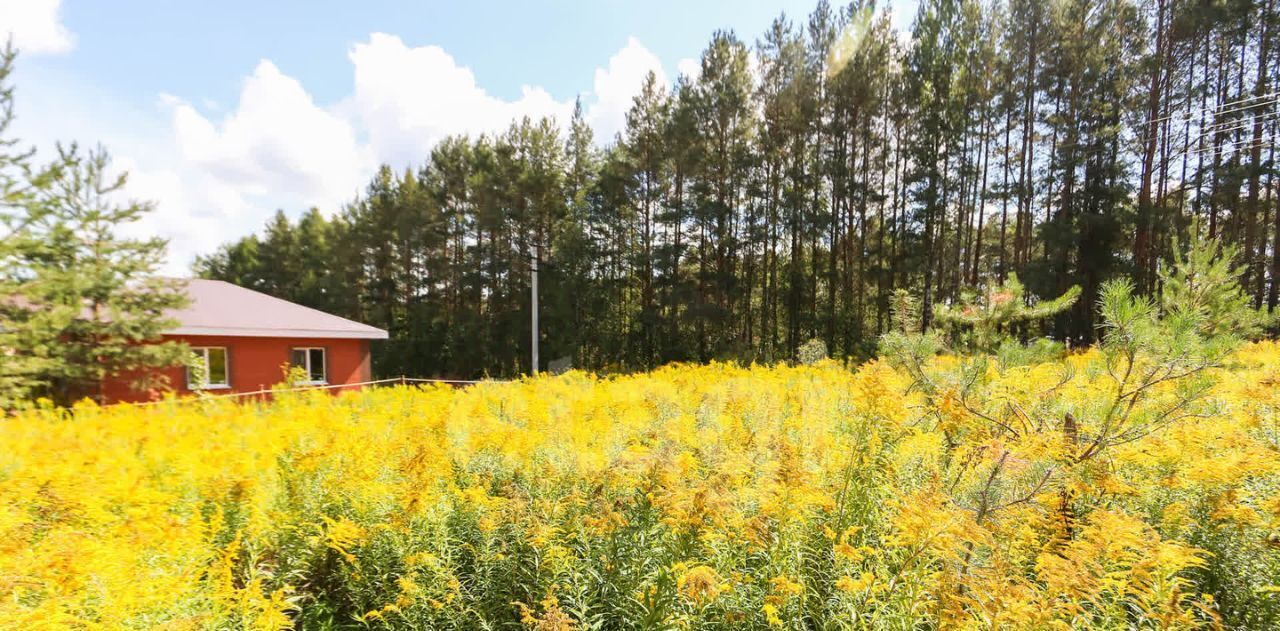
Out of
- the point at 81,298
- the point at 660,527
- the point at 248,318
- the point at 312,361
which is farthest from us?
the point at 312,361

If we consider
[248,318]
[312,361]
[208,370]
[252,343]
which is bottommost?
[312,361]

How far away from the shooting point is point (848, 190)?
21344 mm

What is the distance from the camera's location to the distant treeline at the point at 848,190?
16828mm

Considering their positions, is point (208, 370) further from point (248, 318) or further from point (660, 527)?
point (660, 527)

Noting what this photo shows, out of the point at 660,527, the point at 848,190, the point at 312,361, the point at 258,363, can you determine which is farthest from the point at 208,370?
the point at 848,190

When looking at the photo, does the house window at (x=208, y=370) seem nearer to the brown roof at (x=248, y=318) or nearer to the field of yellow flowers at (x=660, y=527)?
the brown roof at (x=248, y=318)

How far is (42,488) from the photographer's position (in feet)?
9.91

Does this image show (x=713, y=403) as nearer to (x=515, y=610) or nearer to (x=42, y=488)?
(x=515, y=610)

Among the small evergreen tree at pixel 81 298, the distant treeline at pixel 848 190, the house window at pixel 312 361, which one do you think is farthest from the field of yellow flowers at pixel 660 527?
the distant treeline at pixel 848 190

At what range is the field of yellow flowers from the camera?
2.04 metres

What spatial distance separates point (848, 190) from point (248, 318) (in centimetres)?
2243

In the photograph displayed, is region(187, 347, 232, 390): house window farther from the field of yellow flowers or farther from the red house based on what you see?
the field of yellow flowers

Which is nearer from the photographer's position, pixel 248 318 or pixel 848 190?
pixel 248 318

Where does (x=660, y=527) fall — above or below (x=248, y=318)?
below
